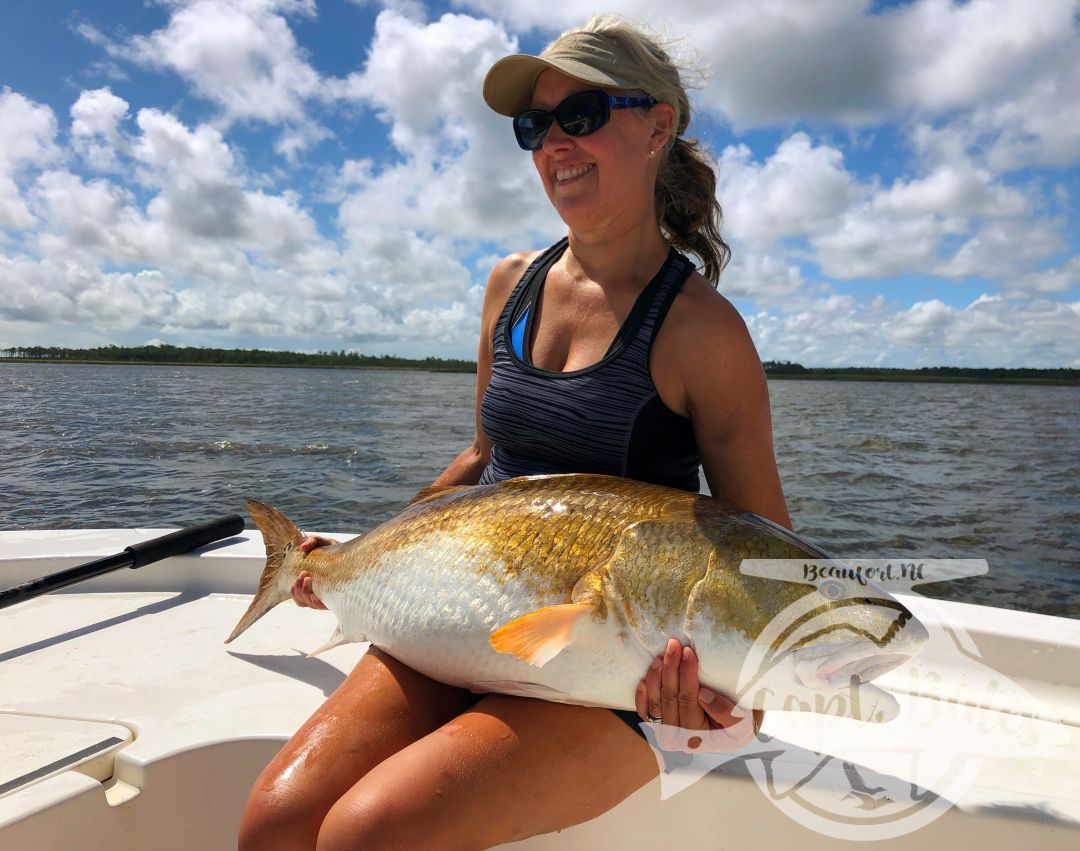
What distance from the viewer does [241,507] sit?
11555 mm

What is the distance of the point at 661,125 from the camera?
268 centimetres

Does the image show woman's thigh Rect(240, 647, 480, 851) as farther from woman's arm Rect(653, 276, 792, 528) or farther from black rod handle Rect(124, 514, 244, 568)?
black rod handle Rect(124, 514, 244, 568)

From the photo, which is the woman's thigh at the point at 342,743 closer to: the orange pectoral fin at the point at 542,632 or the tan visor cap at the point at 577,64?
the orange pectoral fin at the point at 542,632

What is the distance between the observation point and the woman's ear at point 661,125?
263 cm

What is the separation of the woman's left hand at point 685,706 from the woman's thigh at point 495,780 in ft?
0.49

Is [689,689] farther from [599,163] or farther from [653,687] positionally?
[599,163]

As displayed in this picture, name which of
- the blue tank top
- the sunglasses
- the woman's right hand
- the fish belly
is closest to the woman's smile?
the sunglasses

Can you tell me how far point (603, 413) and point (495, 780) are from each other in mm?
1128

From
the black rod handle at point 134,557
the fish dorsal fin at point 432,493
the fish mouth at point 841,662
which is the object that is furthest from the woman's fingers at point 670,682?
the black rod handle at point 134,557

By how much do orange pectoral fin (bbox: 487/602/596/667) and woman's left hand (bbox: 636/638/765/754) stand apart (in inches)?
9.1

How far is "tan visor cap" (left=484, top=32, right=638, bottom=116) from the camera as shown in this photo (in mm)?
2479

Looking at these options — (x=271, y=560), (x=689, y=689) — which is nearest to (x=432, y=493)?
(x=271, y=560)

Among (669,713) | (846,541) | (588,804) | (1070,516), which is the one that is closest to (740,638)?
(669,713)

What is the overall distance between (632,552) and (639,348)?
741 mm
